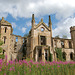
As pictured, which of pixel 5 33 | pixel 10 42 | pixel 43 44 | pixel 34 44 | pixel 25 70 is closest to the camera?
pixel 25 70

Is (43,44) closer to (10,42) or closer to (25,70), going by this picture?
(10,42)

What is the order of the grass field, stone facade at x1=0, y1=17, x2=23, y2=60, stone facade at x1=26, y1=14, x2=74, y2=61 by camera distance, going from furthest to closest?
stone facade at x1=26, y1=14, x2=74, y2=61 → stone facade at x1=0, y1=17, x2=23, y2=60 → the grass field

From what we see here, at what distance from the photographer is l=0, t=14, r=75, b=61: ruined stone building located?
2691cm

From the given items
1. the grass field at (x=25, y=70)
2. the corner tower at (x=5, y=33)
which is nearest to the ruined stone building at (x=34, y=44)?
the corner tower at (x=5, y=33)

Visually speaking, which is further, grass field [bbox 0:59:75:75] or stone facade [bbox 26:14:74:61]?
stone facade [bbox 26:14:74:61]

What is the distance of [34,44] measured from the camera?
29.1 metres

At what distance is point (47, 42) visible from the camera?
31016 mm

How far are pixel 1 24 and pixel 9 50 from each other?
8.04 m

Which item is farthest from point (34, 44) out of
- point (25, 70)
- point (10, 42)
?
point (25, 70)

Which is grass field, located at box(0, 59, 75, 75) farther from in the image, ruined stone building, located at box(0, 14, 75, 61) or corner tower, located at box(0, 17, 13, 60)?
corner tower, located at box(0, 17, 13, 60)

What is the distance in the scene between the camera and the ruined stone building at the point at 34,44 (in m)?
26.9

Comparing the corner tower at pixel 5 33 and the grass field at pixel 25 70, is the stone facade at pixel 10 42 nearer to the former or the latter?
the corner tower at pixel 5 33

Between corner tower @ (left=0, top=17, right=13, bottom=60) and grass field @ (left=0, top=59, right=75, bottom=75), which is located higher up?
corner tower @ (left=0, top=17, right=13, bottom=60)

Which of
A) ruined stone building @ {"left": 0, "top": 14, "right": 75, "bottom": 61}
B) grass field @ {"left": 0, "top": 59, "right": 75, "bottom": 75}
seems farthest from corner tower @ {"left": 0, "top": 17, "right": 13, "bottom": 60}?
grass field @ {"left": 0, "top": 59, "right": 75, "bottom": 75}
